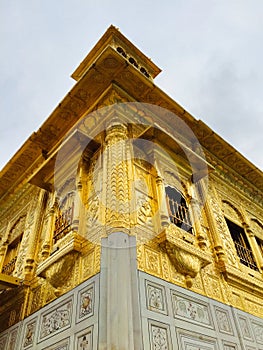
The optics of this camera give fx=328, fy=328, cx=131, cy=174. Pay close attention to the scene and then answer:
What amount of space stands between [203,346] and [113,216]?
1.80 metres

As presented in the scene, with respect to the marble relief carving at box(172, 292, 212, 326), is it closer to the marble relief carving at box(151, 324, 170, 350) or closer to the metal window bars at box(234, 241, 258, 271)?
the marble relief carving at box(151, 324, 170, 350)

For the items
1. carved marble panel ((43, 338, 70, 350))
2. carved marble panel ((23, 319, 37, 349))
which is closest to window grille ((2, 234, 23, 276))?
carved marble panel ((23, 319, 37, 349))

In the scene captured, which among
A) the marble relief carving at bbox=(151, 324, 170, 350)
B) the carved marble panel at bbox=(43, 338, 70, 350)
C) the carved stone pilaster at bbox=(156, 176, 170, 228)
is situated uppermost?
the carved stone pilaster at bbox=(156, 176, 170, 228)

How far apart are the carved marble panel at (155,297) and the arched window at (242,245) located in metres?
2.78

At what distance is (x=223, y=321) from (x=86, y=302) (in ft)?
6.21

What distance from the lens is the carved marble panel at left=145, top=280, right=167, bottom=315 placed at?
11.4ft

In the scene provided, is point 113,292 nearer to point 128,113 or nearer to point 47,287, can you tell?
point 47,287

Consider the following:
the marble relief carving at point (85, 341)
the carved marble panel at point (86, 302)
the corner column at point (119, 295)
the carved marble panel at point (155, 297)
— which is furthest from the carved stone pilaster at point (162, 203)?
the marble relief carving at point (85, 341)

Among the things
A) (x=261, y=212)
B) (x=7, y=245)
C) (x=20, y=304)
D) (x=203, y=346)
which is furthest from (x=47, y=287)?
(x=261, y=212)

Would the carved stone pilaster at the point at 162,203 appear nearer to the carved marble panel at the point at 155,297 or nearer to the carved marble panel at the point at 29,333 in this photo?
the carved marble panel at the point at 155,297

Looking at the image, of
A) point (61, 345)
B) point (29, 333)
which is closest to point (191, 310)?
point (61, 345)

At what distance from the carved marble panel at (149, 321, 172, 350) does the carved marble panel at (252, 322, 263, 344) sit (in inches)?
76.1

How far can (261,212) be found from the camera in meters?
8.10

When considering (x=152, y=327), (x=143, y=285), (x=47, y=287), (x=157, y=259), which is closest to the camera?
(x=152, y=327)
